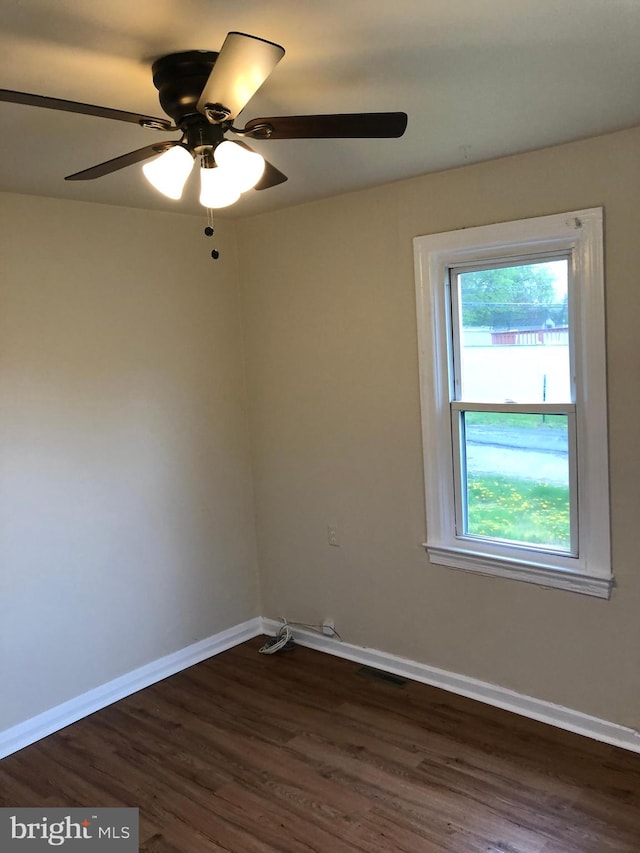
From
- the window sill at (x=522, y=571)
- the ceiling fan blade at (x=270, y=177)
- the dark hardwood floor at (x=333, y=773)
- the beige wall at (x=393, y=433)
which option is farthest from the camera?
the window sill at (x=522, y=571)

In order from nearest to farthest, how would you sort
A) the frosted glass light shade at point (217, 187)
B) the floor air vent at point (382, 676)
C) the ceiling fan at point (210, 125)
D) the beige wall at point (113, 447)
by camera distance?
the ceiling fan at point (210, 125)
the frosted glass light shade at point (217, 187)
the beige wall at point (113, 447)
the floor air vent at point (382, 676)

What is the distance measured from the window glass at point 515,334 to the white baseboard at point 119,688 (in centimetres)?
191

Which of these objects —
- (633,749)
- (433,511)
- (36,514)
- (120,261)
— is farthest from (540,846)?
(120,261)

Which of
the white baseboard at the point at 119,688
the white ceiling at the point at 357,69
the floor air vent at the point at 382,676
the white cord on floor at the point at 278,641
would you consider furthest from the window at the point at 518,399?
the white baseboard at the point at 119,688

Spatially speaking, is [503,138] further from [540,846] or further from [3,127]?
[540,846]

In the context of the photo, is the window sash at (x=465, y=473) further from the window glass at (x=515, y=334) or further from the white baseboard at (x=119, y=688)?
the white baseboard at (x=119, y=688)

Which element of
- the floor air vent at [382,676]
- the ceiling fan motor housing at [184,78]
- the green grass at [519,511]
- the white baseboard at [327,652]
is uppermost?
the ceiling fan motor housing at [184,78]

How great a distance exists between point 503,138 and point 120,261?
6.04ft

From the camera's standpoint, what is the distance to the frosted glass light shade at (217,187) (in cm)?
172

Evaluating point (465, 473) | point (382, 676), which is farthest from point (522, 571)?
point (382, 676)

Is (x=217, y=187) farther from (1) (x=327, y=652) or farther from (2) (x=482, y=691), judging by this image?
(1) (x=327, y=652)

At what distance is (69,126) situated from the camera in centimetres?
213

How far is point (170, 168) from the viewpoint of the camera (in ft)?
5.76

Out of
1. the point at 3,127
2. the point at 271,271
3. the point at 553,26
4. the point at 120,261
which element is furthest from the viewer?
the point at 271,271
